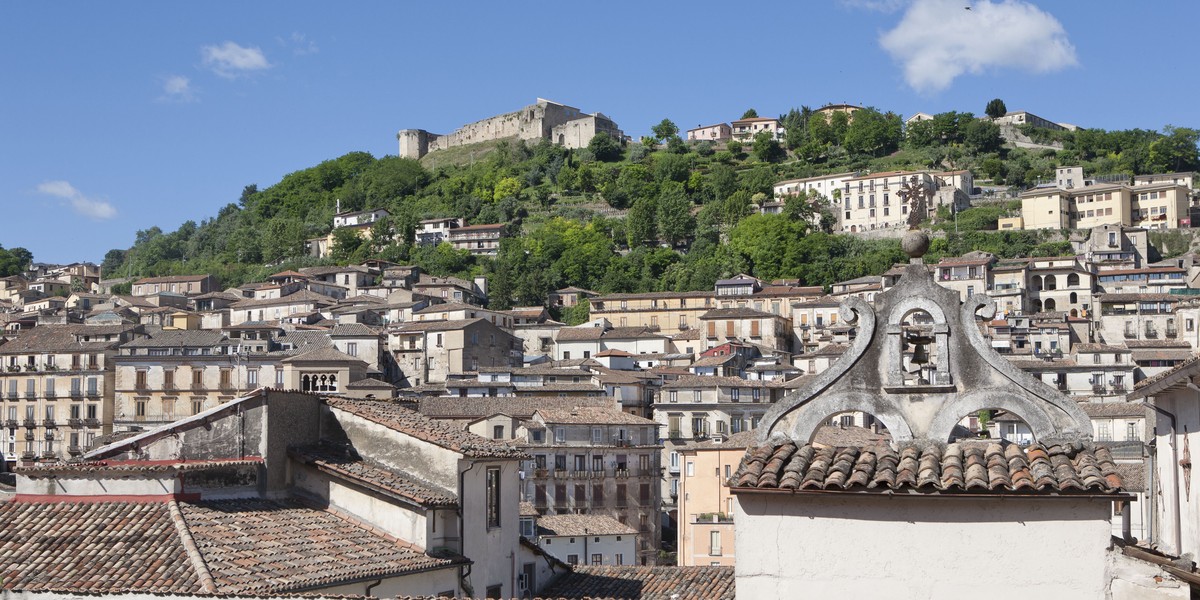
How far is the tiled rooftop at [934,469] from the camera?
8516 millimetres

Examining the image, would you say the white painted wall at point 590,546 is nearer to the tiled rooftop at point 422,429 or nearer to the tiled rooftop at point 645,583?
the tiled rooftop at point 645,583

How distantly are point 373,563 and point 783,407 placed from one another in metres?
7.34

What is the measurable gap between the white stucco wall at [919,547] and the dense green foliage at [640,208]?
113m

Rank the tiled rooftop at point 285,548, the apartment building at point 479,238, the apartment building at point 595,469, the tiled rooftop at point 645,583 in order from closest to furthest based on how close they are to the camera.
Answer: the tiled rooftop at point 285,548 < the tiled rooftop at point 645,583 < the apartment building at point 595,469 < the apartment building at point 479,238

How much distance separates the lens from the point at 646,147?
188m

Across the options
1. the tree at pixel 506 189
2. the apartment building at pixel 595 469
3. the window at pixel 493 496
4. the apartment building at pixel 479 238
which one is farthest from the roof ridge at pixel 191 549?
the tree at pixel 506 189

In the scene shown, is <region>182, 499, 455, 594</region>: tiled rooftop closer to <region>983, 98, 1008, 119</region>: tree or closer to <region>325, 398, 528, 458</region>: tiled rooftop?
<region>325, 398, 528, 458</region>: tiled rooftop

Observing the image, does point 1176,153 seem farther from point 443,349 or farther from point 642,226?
point 443,349

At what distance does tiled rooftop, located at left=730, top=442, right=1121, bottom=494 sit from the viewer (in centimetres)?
852

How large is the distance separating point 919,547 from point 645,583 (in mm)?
12535

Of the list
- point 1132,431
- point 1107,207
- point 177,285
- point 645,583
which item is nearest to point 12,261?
point 177,285

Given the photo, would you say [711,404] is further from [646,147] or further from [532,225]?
[646,147]

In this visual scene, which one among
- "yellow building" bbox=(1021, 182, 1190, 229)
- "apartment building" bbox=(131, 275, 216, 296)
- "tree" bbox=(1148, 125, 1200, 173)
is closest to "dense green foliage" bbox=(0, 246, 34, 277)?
"apartment building" bbox=(131, 275, 216, 296)

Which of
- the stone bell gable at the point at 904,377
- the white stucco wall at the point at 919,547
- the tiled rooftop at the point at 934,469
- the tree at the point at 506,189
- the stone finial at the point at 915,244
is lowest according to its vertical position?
the white stucco wall at the point at 919,547
